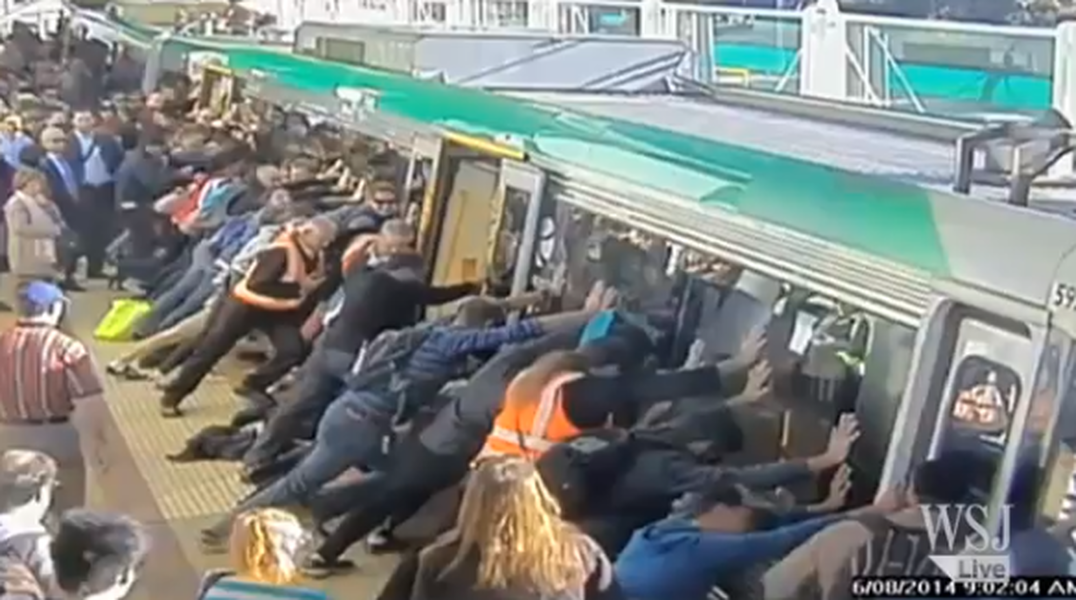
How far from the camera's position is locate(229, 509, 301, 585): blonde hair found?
1745 mm

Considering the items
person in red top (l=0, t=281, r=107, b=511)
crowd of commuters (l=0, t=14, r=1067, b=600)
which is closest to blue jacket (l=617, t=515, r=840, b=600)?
crowd of commuters (l=0, t=14, r=1067, b=600)

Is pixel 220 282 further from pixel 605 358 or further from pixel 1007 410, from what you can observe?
pixel 1007 410

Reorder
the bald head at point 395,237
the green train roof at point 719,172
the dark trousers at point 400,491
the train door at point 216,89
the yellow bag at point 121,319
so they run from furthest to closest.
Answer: the train door at point 216,89, the yellow bag at point 121,319, the bald head at point 395,237, the dark trousers at point 400,491, the green train roof at point 719,172

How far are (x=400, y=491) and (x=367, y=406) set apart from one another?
209 millimetres

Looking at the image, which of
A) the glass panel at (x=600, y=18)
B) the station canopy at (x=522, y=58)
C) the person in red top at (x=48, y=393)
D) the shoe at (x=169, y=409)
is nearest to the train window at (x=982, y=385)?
the person in red top at (x=48, y=393)

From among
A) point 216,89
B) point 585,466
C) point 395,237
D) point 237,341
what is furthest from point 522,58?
point 585,466

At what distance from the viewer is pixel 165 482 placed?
7.99ft

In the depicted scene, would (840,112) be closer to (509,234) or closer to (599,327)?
(509,234)

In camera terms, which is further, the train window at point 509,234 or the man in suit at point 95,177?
the man in suit at point 95,177

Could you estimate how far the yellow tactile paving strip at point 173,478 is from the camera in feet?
6.16

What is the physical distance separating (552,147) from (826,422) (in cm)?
65

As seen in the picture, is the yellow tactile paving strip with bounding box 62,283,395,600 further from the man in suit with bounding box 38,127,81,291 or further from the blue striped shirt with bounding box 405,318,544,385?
the blue striped shirt with bounding box 405,318,544,385

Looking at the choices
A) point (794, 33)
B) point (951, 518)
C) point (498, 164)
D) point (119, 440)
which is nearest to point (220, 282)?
point (119, 440)

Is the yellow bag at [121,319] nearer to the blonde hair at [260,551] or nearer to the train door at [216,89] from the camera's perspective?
the train door at [216,89]
